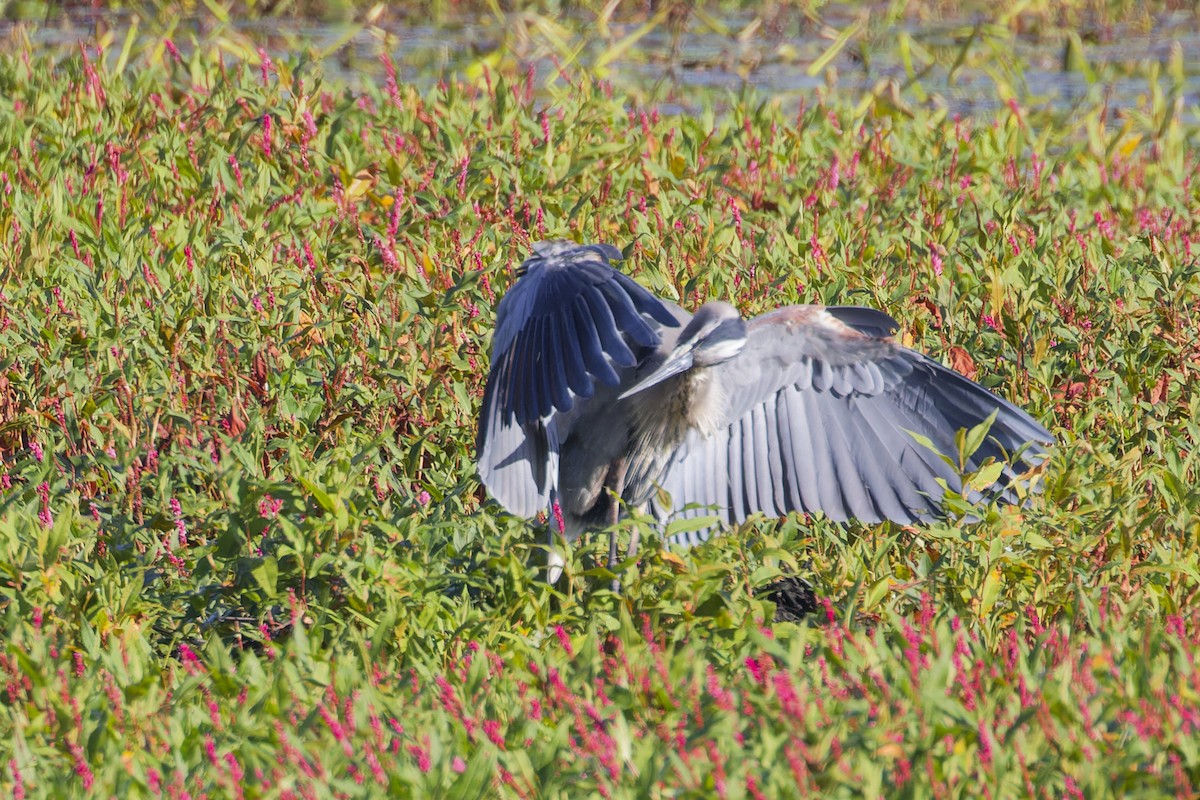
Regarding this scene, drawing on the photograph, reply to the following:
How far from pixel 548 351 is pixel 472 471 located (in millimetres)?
663

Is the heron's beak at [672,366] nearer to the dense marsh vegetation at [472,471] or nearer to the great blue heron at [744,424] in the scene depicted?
the great blue heron at [744,424]

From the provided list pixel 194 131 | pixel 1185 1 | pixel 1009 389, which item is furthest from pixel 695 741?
pixel 1185 1

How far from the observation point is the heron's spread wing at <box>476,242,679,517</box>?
138 inches

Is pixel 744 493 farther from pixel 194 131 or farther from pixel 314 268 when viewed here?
pixel 194 131

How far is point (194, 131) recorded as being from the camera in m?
6.77

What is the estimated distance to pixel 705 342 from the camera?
12.4 ft

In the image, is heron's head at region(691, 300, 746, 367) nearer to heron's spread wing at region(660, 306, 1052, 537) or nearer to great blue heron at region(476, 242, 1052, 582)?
great blue heron at region(476, 242, 1052, 582)

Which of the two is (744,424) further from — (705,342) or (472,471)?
(472,471)

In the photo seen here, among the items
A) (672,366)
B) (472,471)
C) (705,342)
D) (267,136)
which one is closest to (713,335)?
(705,342)

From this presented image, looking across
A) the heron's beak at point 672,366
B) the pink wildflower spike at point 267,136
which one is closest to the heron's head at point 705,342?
the heron's beak at point 672,366

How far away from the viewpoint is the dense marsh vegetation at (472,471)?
282 cm

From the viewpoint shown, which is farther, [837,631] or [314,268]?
[314,268]

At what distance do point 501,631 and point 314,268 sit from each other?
7.81 feet

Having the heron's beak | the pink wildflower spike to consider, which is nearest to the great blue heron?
the heron's beak
